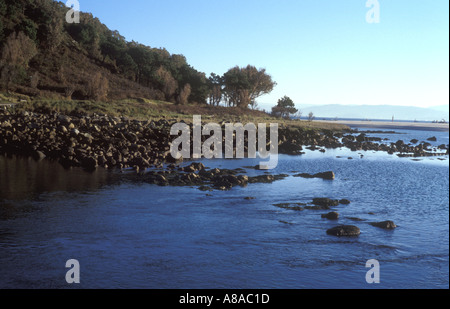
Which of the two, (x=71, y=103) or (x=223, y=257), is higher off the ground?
(x=71, y=103)

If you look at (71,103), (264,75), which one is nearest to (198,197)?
(71,103)

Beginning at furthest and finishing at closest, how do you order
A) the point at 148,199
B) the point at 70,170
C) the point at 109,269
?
the point at 70,170 → the point at 148,199 → the point at 109,269

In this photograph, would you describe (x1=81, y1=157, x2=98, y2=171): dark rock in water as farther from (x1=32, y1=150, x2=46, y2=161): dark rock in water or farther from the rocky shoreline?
(x1=32, y1=150, x2=46, y2=161): dark rock in water

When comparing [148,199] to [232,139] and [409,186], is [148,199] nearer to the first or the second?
[409,186]

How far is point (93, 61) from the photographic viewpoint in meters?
80.6

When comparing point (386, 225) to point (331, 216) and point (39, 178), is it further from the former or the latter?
point (39, 178)

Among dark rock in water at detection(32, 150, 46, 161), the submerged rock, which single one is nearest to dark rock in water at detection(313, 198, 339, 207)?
the submerged rock

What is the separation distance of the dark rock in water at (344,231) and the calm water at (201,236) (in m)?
0.47

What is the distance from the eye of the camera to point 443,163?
166 ft

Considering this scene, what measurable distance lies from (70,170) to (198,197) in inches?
446

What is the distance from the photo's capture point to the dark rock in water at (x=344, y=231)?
18.3m

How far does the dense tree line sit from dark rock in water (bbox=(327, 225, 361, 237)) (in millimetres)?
49070

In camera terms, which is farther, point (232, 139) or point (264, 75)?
point (264, 75)

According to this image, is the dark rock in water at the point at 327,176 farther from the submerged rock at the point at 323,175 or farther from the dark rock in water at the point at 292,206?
the dark rock in water at the point at 292,206
